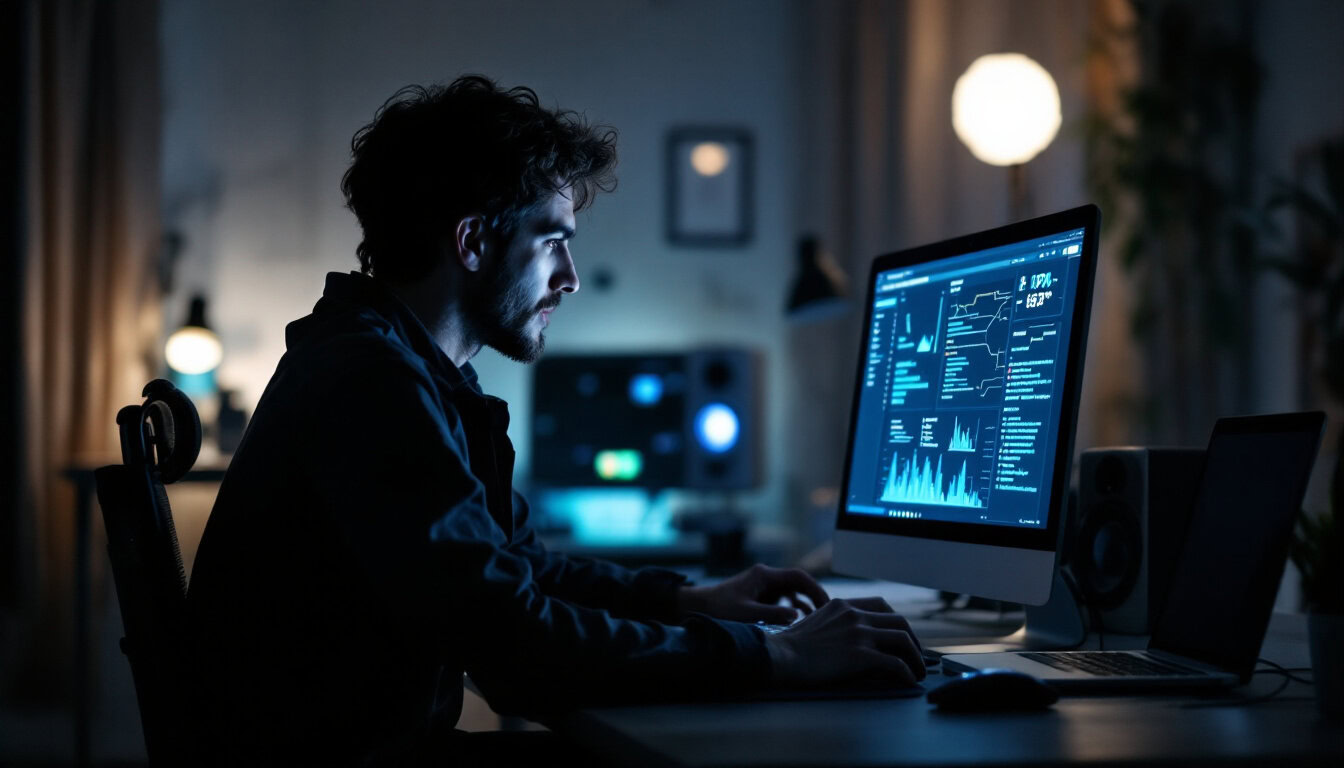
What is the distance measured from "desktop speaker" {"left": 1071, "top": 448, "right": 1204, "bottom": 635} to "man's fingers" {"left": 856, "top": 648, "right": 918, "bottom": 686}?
0.48m

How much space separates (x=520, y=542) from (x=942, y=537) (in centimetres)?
53

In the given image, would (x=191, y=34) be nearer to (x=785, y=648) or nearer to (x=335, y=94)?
(x=335, y=94)

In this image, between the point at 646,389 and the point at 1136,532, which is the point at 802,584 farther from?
the point at 646,389

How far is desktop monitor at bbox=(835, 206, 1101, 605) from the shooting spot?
119 centimetres

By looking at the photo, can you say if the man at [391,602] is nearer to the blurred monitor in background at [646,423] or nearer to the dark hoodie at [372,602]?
the dark hoodie at [372,602]

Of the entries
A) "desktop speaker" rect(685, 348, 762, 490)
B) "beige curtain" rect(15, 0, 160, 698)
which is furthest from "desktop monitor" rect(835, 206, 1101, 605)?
"beige curtain" rect(15, 0, 160, 698)

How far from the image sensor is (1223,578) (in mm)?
1080

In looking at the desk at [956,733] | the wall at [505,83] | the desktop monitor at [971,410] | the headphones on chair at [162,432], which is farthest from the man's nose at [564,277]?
the wall at [505,83]

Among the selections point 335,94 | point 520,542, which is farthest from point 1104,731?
point 335,94

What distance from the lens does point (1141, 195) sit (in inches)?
149

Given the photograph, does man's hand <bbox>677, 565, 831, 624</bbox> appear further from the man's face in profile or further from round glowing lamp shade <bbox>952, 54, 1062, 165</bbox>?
round glowing lamp shade <bbox>952, 54, 1062, 165</bbox>

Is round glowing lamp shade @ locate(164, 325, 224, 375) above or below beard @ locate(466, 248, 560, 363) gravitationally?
below

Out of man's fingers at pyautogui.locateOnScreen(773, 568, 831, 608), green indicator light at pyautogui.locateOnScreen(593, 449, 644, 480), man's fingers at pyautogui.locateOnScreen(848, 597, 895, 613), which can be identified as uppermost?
man's fingers at pyautogui.locateOnScreen(848, 597, 895, 613)

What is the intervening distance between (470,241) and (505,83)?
3340 millimetres
